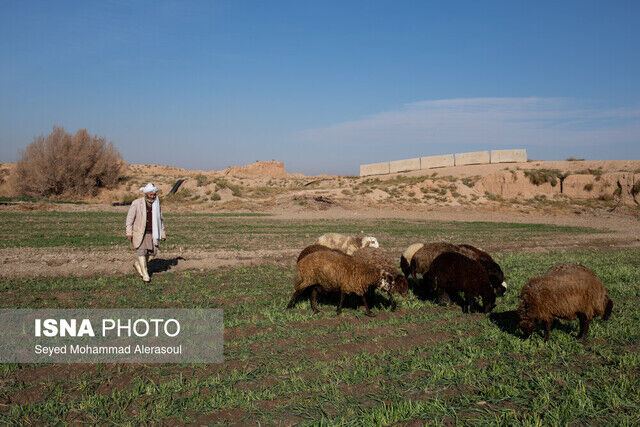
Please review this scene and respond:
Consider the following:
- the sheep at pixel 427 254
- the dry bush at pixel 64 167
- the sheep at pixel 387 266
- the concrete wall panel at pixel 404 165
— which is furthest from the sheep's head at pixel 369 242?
the concrete wall panel at pixel 404 165

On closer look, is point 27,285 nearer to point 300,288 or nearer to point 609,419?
point 300,288

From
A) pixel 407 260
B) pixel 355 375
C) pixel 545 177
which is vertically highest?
pixel 545 177

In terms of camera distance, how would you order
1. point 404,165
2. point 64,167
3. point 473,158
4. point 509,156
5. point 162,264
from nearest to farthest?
point 162,264 → point 64,167 → point 509,156 → point 473,158 → point 404,165

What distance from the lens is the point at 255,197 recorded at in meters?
49.9

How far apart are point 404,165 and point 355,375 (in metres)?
80.1

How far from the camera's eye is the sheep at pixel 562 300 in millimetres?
6152

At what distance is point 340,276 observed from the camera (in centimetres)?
748

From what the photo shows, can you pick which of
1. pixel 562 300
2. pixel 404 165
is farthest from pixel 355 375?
pixel 404 165

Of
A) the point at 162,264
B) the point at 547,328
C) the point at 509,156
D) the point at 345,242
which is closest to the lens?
the point at 547,328

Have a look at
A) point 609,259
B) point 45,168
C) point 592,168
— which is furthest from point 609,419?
point 592,168

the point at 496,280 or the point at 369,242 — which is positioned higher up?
the point at 369,242

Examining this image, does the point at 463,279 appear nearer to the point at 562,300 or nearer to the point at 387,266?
the point at 387,266

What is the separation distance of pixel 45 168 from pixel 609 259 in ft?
173

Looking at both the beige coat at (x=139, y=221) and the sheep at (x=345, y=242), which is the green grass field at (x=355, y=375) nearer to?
the beige coat at (x=139, y=221)
